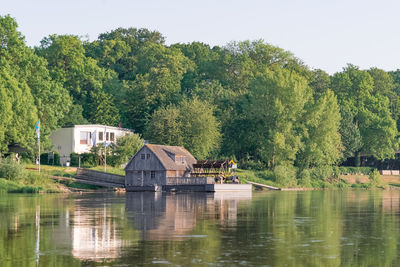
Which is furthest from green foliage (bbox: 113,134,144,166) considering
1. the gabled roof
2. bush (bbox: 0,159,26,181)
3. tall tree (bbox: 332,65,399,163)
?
tall tree (bbox: 332,65,399,163)

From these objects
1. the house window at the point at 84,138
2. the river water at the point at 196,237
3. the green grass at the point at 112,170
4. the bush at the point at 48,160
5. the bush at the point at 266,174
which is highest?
the house window at the point at 84,138

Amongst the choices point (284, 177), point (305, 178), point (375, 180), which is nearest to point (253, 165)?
point (305, 178)

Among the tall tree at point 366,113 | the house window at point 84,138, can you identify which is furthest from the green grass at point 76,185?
the tall tree at point 366,113

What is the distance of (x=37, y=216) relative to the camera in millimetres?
39469

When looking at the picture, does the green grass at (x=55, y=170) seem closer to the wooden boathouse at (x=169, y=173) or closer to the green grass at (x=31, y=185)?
the green grass at (x=31, y=185)

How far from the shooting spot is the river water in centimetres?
2300

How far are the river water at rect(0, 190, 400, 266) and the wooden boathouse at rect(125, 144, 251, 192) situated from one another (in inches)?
1354

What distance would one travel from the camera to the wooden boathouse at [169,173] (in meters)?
79.9

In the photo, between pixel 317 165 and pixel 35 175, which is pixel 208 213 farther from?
pixel 317 165

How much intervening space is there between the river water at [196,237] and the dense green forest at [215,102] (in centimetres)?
4462

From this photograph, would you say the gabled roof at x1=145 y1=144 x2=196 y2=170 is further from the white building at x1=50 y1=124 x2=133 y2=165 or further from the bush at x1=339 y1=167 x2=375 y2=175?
the bush at x1=339 y1=167 x2=375 y2=175

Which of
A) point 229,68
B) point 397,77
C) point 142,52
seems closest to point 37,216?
point 229,68

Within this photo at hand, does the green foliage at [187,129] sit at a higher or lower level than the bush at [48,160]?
higher

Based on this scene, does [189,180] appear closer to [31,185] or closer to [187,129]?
[31,185]
